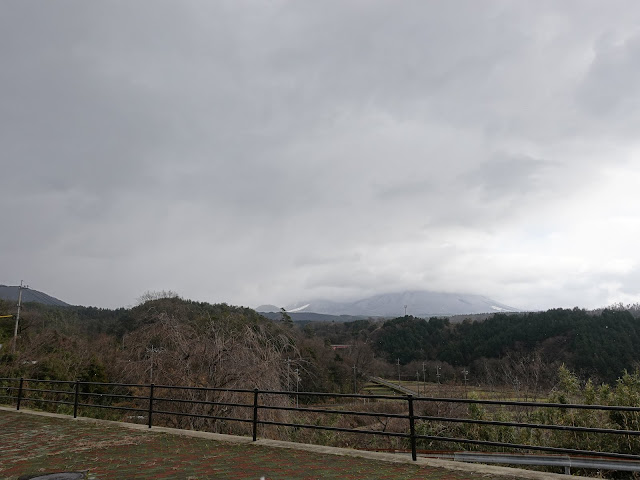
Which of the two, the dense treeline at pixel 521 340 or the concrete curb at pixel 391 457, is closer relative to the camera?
the concrete curb at pixel 391 457

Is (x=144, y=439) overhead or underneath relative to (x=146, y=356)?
underneath

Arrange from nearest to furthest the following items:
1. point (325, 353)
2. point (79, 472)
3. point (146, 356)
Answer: point (79, 472)
point (146, 356)
point (325, 353)

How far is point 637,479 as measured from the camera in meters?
11.8

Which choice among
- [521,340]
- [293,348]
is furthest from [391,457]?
[521,340]

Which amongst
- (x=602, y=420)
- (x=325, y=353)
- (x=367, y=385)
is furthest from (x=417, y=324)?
(x=602, y=420)

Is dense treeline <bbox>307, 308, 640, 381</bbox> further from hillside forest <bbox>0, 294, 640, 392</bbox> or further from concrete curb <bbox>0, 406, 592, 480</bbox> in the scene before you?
concrete curb <bbox>0, 406, 592, 480</bbox>

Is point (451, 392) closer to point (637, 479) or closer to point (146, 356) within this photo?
point (637, 479)

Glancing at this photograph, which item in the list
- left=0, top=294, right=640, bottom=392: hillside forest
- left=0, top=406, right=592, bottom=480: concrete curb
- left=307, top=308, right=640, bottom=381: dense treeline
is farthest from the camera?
left=307, top=308, right=640, bottom=381: dense treeline

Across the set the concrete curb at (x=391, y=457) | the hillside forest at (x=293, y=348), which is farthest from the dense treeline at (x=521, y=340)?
the concrete curb at (x=391, y=457)

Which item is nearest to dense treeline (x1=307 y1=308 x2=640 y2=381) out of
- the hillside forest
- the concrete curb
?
the hillside forest

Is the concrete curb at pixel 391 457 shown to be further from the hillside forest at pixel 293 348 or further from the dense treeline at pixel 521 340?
the dense treeline at pixel 521 340

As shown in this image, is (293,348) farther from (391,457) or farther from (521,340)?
(521,340)

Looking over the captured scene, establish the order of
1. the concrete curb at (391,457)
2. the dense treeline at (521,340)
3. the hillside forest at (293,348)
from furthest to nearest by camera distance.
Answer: the dense treeline at (521,340), the hillside forest at (293,348), the concrete curb at (391,457)

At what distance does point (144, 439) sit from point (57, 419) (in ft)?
15.1
